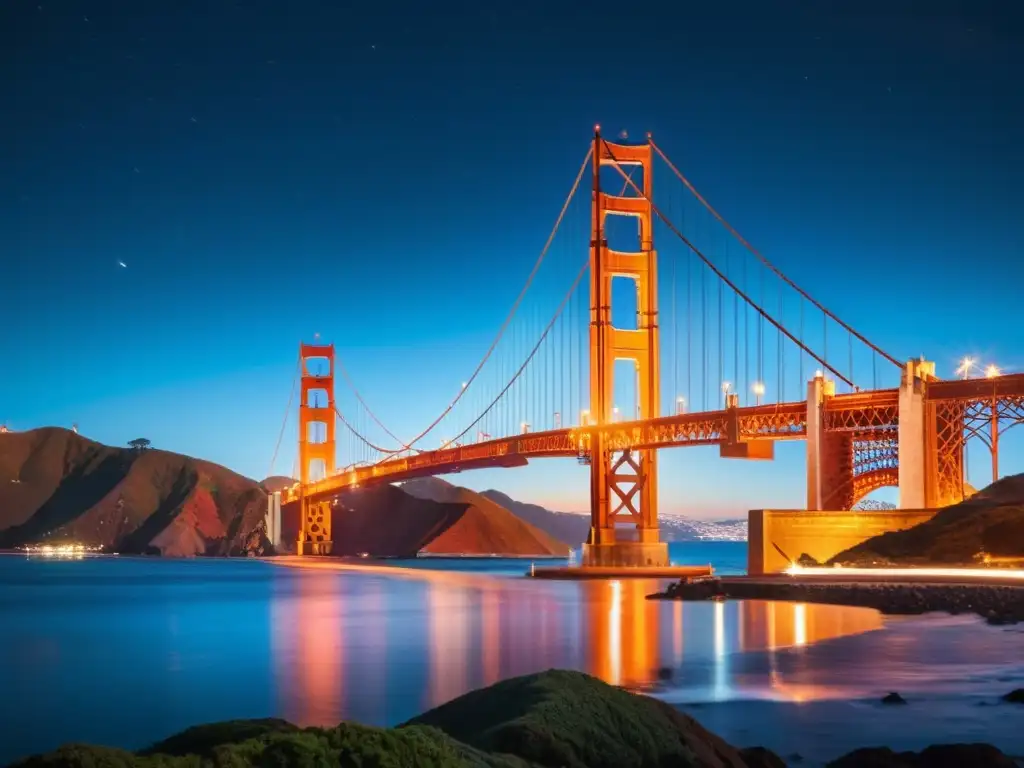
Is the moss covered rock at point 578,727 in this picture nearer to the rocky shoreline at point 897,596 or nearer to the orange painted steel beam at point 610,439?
the rocky shoreline at point 897,596

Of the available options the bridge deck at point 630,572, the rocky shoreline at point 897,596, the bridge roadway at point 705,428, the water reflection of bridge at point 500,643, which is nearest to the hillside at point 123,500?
the bridge roadway at point 705,428

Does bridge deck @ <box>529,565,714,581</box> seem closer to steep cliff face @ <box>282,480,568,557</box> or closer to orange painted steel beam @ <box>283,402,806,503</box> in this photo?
orange painted steel beam @ <box>283,402,806,503</box>

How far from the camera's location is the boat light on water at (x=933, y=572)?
25.7 meters

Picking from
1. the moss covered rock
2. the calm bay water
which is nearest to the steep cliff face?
the calm bay water

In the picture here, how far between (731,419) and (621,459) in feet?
21.7

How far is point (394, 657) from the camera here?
61.3 ft

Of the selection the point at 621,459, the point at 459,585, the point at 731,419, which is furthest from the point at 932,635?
the point at 459,585

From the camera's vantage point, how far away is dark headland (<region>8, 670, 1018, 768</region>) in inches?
203

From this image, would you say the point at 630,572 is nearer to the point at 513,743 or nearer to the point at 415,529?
the point at 513,743

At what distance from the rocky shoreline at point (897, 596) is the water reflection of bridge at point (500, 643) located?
2.24 ft

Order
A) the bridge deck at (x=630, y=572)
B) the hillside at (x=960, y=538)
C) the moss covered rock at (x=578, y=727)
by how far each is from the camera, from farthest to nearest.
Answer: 1. the bridge deck at (x=630, y=572)
2. the hillside at (x=960, y=538)
3. the moss covered rock at (x=578, y=727)

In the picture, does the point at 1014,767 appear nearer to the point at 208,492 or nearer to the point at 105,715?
the point at 105,715

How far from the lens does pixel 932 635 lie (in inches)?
699

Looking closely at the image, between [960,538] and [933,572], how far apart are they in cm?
143
